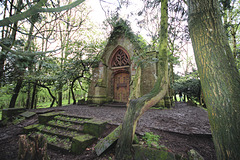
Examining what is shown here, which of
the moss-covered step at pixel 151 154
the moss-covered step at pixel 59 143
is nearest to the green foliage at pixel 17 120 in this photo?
the moss-covered step at pixel 59 143

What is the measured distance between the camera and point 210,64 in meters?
1.60

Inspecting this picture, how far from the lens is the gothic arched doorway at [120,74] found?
999cm

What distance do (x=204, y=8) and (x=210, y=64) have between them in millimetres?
924

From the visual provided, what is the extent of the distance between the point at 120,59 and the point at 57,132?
7.92 metres

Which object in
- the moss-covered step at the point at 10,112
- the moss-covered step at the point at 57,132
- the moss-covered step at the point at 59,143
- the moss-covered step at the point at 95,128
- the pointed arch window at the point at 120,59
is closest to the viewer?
the moss-covered step at the point at 59,143

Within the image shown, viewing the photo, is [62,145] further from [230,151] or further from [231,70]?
[231,70]

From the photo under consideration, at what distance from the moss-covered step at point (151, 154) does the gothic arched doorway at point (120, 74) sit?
7521mm

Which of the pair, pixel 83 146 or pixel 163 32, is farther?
pixel 163 32

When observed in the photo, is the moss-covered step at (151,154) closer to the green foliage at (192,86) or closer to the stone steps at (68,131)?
the stone steps at (68,131)

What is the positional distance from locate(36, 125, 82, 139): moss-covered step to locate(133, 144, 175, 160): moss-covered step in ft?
7.41

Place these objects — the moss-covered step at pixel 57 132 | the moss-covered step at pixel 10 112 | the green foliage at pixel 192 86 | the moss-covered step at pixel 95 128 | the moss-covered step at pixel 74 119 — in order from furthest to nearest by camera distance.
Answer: the green foliage at pixel 192 86, the moss-covered step at pixel 10 112, the moss-covered step at pixel 74 119, the moss-covered step at pixel 57 132, the moss-covered step at pixel 95 128

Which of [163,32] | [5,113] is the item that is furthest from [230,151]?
[5,113]

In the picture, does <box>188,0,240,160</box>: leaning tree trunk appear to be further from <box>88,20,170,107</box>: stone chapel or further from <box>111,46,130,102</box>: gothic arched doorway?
<box>111,46,130,102</box>: gothic arched doorway

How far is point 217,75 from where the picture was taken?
60.1 inches
